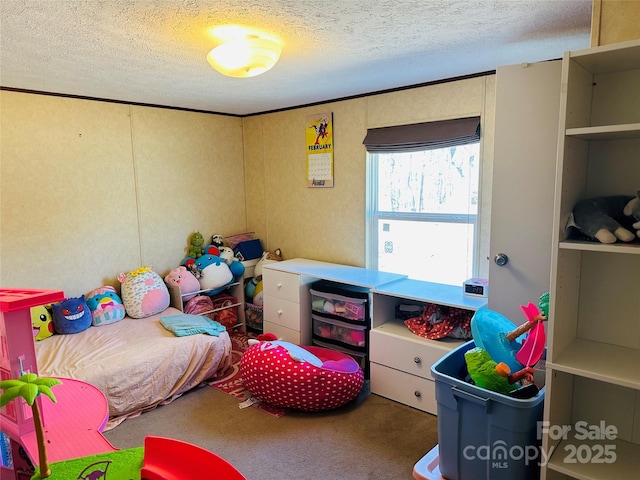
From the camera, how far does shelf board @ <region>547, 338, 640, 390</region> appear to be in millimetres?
1265

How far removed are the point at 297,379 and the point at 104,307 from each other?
1.73m

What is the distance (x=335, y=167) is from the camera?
3814 mm

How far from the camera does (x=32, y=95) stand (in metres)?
3.18

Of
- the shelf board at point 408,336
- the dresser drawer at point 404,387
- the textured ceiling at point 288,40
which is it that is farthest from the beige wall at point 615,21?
the dresser drawer at point 404,387

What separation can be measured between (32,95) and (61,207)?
83cm

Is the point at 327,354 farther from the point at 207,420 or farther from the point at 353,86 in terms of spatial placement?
the point at 353,86

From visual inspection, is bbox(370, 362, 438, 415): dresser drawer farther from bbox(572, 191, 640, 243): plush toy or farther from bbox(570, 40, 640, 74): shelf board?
bbox(570, 40, 640, 74): shelf board

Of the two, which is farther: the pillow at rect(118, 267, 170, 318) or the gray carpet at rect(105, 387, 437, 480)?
the pillow at rect(118, 267, 170, 318)

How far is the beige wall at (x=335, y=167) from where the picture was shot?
300 cm

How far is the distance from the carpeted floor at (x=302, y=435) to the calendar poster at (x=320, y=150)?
1.87 m

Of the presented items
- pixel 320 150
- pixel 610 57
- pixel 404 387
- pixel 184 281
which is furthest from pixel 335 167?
pixel 610 57

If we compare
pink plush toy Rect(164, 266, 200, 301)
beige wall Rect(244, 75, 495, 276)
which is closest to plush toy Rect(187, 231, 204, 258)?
pink plush toy Rect(164, 266, 200, 301)

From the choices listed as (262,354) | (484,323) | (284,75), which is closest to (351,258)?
(262,354)

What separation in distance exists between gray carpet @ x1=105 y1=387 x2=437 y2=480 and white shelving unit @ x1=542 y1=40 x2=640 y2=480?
108cm
